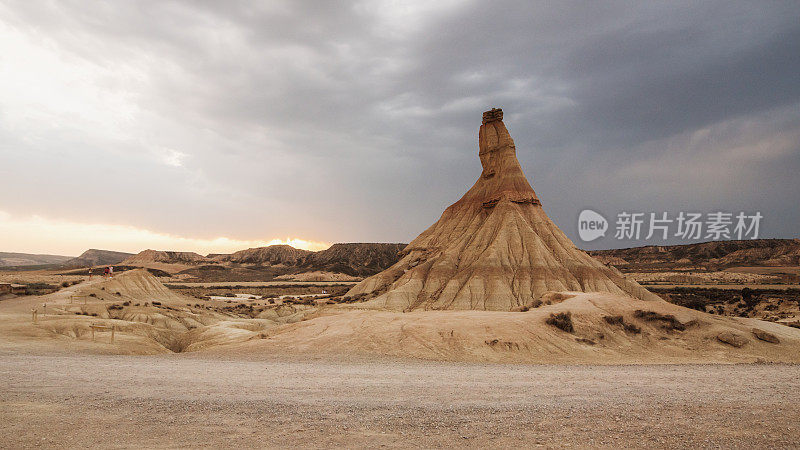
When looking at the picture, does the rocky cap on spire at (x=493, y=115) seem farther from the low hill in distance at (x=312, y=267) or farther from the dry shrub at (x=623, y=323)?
the low hill in distance at (x=312, y=267)

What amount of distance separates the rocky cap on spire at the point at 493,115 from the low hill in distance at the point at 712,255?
11485 cm

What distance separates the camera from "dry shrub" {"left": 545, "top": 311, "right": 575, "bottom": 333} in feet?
81.7

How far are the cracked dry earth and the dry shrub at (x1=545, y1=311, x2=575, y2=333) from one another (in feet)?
Result: 28.4

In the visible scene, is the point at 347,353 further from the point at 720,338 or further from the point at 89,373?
the point at 720,338

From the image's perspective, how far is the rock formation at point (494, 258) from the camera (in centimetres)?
4606

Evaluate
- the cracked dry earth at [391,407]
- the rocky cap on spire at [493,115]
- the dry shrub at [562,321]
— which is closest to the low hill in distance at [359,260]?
the rocky cap on spire at [493,115]

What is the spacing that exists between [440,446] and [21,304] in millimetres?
50184

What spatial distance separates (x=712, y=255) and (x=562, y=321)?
178 meters

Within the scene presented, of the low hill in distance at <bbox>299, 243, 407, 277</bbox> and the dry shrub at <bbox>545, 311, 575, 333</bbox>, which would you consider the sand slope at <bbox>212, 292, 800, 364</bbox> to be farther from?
the low hill in distance at <bbox>299, 243, 407, 277</bbox>

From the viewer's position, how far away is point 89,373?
14.5 meters

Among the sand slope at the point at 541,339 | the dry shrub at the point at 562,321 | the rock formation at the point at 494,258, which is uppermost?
the rock formation at the point at 494,258

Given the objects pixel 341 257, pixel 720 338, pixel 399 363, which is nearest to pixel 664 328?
pixel 720 338

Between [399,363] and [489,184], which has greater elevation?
[489,184]

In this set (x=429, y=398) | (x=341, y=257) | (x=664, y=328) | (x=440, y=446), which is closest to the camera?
(x=440, y=446)
